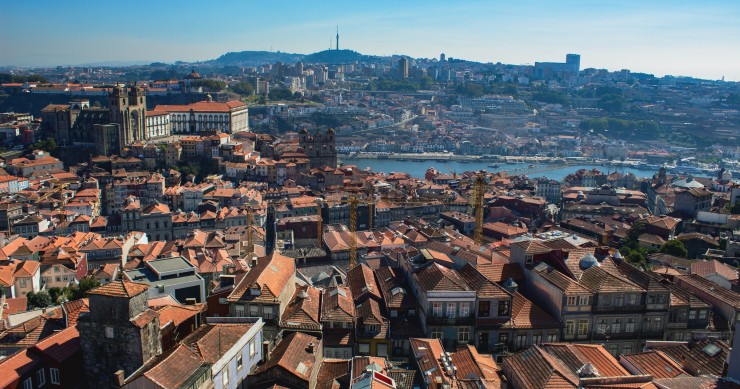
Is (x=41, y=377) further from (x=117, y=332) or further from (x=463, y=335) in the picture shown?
(x=463, y=335)

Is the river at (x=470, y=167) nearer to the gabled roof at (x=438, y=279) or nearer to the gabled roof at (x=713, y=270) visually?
the gabled roof at (x=713, y=270)

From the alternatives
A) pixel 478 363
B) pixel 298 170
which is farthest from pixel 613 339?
pixel 298 170

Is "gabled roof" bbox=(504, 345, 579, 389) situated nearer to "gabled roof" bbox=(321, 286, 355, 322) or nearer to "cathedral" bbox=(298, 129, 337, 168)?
"gabled roof" bbox=(321, 286, 355, 322)

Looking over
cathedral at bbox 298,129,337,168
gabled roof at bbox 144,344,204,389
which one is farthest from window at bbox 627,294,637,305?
cathedral at bbox 298,129,337,168

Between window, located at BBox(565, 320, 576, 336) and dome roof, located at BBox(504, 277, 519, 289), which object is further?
dome roof, located at BBox(504, 277, 519, 289)

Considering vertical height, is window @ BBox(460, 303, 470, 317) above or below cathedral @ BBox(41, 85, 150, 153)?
below

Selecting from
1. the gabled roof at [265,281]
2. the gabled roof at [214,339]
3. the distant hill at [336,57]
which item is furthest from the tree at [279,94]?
the distant hill at [336,57]

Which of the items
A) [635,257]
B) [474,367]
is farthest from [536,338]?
[635,257]

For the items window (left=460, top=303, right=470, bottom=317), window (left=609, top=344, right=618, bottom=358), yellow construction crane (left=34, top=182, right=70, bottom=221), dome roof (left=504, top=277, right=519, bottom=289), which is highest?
dome roof (left=504, top=277, right=519, bottom=289)
